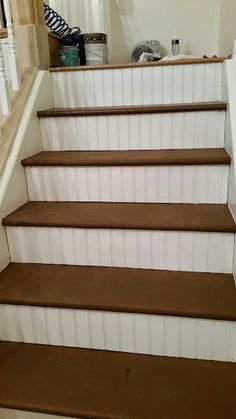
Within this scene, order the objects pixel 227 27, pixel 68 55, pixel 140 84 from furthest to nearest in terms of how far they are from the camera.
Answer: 1. pixel 227 27
2. pixel 68 55
3. pixel 140 84

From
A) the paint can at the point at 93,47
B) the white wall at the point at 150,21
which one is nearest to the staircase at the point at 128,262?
the paint can at the point at 93,47

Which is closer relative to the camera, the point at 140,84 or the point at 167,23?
the point at 140,84

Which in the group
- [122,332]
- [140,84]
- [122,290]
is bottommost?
[122,332]

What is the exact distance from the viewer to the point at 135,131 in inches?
66.6

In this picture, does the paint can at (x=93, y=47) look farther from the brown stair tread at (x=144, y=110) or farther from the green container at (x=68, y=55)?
the brown stair tread at (x=144, y=110)

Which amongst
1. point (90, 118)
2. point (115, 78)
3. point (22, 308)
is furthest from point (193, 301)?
point (115, 78)

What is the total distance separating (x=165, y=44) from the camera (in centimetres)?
321

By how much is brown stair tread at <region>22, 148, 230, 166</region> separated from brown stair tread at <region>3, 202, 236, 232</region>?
0.62 ft

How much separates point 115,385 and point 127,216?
24.5 inches

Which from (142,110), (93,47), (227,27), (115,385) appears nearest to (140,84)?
(142,110)

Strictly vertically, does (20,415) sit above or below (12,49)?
below

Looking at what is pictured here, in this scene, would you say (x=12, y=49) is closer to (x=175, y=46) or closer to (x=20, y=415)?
(x=20, y=415)

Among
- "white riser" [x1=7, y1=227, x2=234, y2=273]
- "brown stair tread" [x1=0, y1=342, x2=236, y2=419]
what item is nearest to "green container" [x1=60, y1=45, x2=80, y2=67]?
"white riser" [x1=7, y1=227, x2=234, y2=273]

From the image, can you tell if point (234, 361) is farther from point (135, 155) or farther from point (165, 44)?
point (165, 44)
